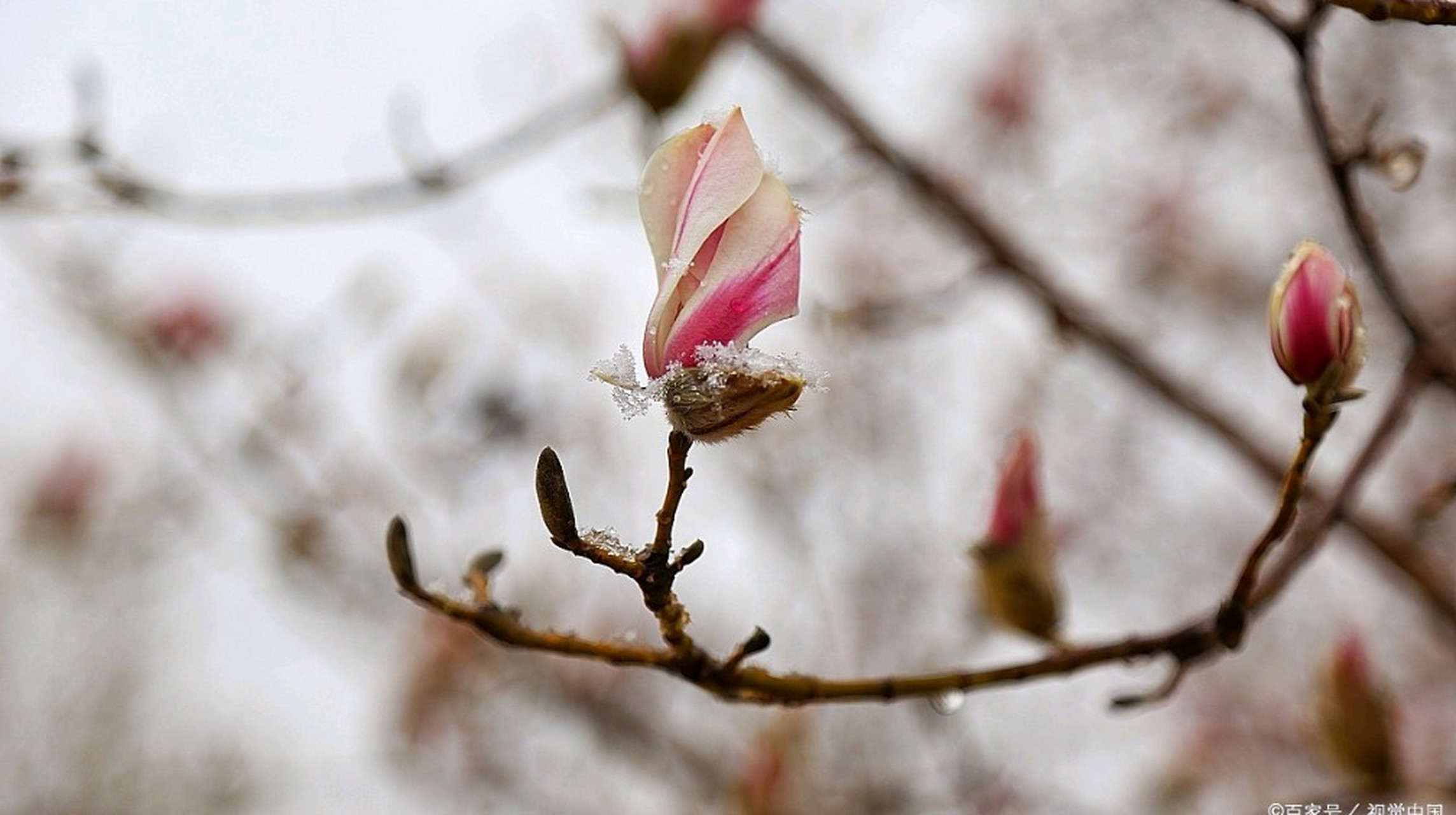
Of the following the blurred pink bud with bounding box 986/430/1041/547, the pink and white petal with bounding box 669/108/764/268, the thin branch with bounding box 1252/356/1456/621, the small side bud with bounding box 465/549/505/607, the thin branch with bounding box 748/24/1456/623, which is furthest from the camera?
the thin branch with bounding box 748/24/1456/623

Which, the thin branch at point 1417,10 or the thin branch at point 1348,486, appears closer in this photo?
the thin branch at point 1417,10

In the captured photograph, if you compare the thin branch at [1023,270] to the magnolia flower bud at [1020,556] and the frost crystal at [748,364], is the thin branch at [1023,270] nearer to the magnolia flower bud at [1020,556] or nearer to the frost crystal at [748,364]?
the magnolia flower bud at [1020,556]

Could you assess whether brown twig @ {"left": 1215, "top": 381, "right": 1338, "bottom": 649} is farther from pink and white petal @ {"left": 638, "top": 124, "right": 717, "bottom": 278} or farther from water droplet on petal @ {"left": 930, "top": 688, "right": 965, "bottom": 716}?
pink and white petal @ {"left": 638, "top": 124, "right": 717, "bottom": 278}

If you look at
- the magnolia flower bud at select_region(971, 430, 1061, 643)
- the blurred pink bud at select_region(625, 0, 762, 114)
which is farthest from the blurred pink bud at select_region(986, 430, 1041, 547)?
the blurred pink bud at select_region(625, 0, 762, 114)

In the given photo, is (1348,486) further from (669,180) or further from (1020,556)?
(669,180)

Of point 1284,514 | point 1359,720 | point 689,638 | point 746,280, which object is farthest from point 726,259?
point 1359,720

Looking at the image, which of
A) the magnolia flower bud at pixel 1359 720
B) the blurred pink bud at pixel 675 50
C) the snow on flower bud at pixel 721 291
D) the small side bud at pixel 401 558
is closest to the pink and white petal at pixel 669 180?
the snow on flower bud at pixel 721 291

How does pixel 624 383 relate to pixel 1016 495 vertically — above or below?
above
